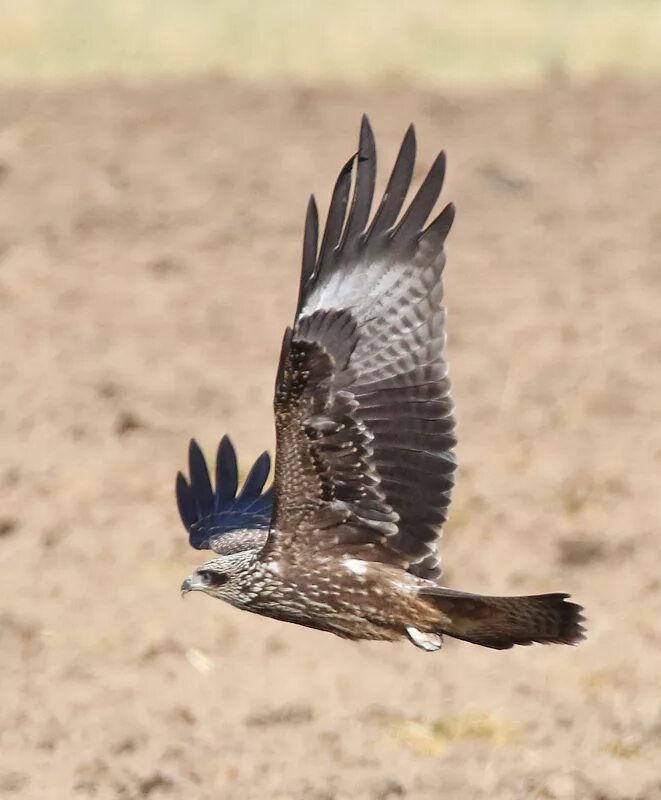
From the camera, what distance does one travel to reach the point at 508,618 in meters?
6.27

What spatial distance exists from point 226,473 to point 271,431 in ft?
11.0

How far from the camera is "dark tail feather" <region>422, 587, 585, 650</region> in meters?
6.15

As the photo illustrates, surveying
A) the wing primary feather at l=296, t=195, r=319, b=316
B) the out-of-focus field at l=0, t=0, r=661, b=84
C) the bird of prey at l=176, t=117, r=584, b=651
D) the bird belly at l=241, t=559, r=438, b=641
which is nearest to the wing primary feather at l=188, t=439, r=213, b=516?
the bird of prey at l=176, t=117, r=584, b=651

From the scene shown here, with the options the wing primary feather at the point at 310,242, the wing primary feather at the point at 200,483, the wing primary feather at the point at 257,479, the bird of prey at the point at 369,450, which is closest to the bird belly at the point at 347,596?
the bird of prey at the point at 369,450

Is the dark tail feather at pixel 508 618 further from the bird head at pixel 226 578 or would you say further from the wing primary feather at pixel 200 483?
the wing primary feather at pixel 200 483

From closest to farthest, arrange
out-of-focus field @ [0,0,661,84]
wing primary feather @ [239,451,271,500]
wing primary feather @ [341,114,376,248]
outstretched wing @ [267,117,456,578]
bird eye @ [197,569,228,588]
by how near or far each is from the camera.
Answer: wing primary feather @ [341,114,376,248] → outstretched wing @ [267,117,456,578] → bird eye @ [197,569,228,588] → wing primary feather @ [239,451,271,500] → out-of-focus field @ [0,0,661,84]

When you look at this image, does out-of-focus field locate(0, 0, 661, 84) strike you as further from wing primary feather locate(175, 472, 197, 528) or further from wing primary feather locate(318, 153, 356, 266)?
wing primary feather locate(318, 153, 356, 266)

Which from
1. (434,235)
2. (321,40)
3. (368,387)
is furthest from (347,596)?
(321,40)

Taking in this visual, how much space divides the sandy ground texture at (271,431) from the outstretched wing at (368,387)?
1633 mm

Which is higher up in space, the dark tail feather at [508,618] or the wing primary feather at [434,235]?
the wing primary feather at [434,235]

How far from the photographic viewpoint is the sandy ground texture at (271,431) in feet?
27.2

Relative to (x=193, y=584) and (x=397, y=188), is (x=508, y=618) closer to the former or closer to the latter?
(x=193, y=584)

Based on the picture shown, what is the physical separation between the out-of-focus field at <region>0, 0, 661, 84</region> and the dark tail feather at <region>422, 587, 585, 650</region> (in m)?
11.0

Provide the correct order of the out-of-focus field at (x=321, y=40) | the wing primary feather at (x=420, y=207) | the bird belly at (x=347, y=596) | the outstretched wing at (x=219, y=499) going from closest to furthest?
the wing primary feather at (x=420, y=207) < the bird belly at (x=347, y=596) < the outstretched wing at (x=219, y=499) < the out-of-focus field at (x=321, y=40)
